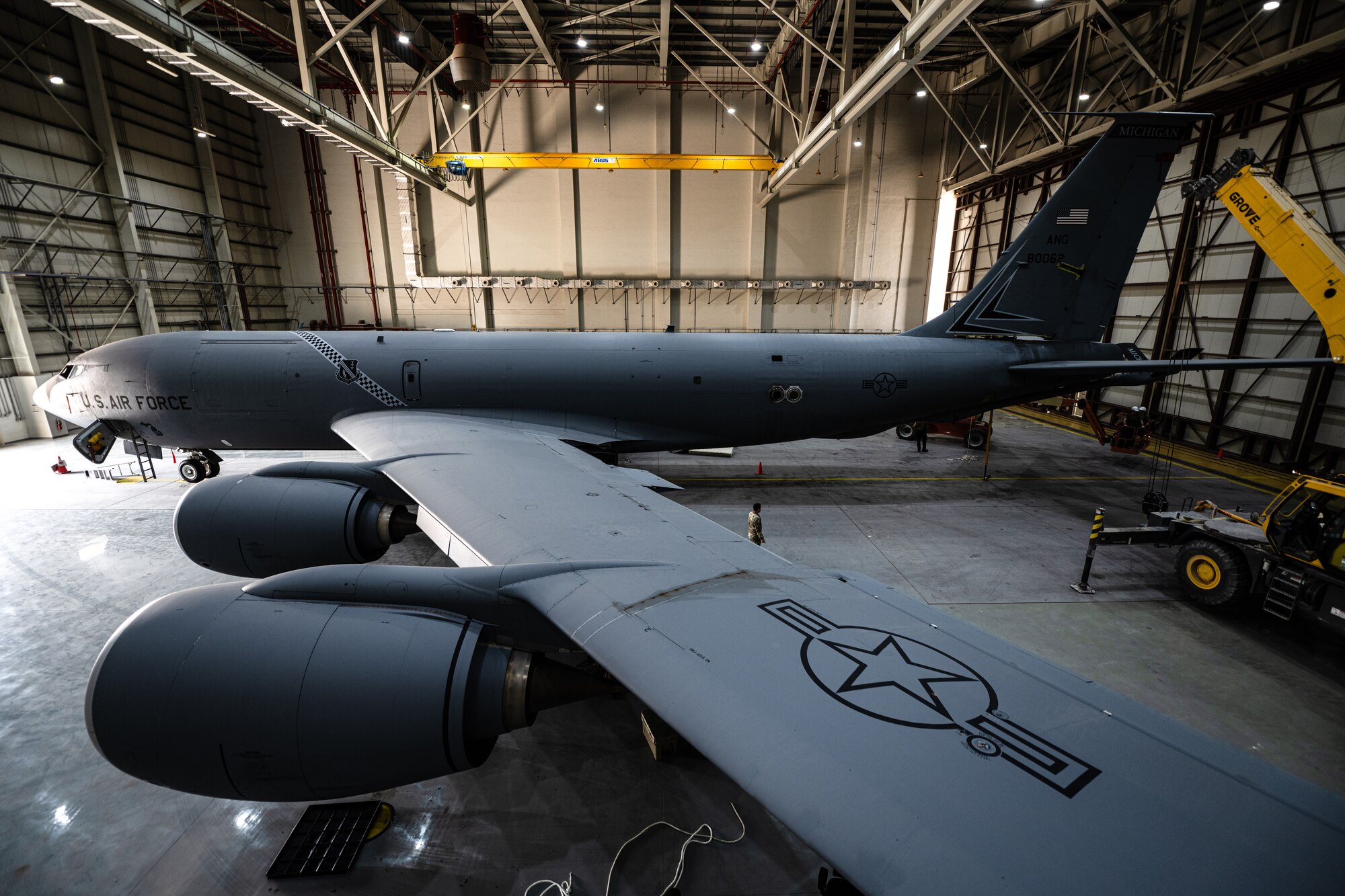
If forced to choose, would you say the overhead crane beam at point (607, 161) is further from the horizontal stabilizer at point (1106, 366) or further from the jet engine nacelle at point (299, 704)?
the jet engine nacelle at point (299, 704)

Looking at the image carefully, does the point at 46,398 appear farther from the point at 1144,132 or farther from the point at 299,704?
the point at 1144,132

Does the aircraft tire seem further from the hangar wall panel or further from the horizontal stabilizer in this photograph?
the hangar wall panel

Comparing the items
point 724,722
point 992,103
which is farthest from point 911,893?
point 992,103

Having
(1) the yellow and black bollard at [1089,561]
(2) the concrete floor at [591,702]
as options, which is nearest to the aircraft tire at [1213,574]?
(2) the concrete floor at [591,702]

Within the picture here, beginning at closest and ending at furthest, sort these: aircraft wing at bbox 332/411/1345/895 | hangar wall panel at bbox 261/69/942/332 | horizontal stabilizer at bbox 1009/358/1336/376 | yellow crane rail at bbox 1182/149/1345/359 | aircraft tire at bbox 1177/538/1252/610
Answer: aircraft wing at bbox 332/411/1345/895, aircraft tire at bbox 1177/538/1252/610, horizontal stabilizer at bbox 1009/358/1336/376, yellow crane rail at bbox 1182/149/1345/359, hangar wall panel at bbox 261/69/942/332

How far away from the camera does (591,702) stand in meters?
6.27

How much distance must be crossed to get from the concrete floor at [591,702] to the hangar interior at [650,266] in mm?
46

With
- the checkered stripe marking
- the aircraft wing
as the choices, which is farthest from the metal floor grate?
the checkered stripe marking

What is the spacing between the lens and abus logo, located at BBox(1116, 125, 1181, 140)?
10.5 metres

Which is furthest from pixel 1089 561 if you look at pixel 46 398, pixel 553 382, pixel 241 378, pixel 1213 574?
pixel 46 398

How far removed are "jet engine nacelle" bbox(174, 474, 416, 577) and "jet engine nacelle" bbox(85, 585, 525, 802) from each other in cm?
357

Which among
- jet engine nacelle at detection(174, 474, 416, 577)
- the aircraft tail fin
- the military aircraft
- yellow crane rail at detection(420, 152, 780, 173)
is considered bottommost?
jet engine nacelle at detection(174, 474, 416, 577)

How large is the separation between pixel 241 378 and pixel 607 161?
20.2 metres

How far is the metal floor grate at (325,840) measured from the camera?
4184 mm
